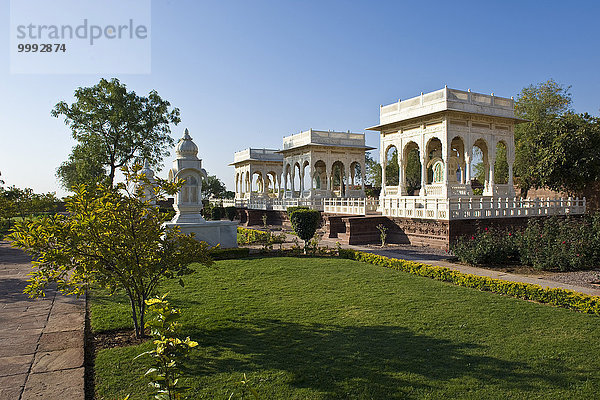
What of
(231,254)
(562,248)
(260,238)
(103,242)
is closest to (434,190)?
(260,238)

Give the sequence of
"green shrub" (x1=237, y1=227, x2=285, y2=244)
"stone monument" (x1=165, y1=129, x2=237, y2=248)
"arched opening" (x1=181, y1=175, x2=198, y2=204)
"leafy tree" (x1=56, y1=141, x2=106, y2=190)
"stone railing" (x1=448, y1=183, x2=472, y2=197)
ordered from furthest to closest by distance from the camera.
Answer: "leafy tree" (x1=56, y1=141, x2=106, y2=190)
"stone railing" (x1=448, y1=183, x2=472, y2=197)
"green shrub" (x1=237, y1=227, x2=285, y2=244)
"arched opening" (x1=181, y1=175, x2=198, y2=204)
"stone monument" (x1=165, y1=129, x2=237, y2=248)

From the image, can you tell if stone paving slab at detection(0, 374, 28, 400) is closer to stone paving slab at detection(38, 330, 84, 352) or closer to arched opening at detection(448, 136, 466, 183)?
stone paving slab at detection(38, 330, 84, 352)

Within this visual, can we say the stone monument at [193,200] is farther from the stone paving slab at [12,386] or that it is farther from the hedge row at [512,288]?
the stone paving slab at [12,386]

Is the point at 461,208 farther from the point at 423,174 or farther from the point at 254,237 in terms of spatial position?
the point at 254,237

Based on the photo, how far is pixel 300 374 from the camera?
4.14 meters

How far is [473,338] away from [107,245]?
4.83m

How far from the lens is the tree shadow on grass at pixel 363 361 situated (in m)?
3.92

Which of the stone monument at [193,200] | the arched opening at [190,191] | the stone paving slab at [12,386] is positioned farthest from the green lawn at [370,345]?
the arched opening at [190,191]

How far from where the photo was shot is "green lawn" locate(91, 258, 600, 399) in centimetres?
388

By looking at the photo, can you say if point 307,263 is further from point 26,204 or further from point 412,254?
point 26,204

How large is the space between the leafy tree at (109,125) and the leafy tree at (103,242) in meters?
28.2

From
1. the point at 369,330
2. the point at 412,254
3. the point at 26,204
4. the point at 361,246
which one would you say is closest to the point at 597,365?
the point at 369,330

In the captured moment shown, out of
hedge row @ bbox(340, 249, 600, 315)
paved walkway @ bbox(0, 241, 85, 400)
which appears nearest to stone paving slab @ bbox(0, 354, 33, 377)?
paved walkway @ bbox(0, 241, 85, 400)

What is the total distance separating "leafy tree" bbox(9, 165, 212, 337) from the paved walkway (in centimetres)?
70
